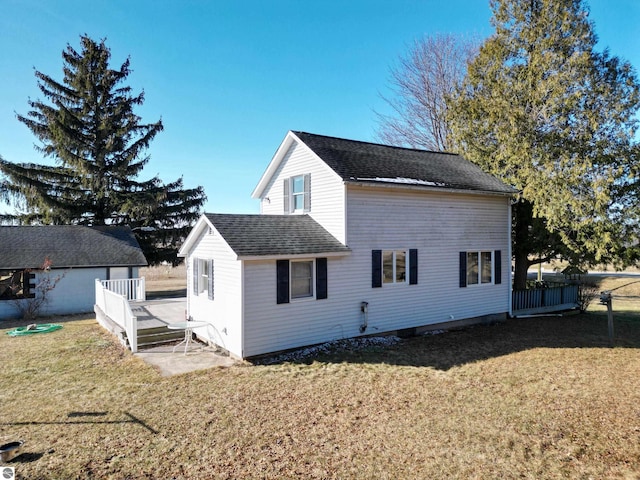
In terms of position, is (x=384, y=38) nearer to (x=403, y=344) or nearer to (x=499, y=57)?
(x=499, y=57)

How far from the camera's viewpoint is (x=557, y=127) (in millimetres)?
14836

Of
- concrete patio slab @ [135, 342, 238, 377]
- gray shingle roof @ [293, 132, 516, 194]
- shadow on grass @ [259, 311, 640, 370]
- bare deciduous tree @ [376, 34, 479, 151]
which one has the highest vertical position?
bare deciduous tree @ [376, 34, 479, 151]

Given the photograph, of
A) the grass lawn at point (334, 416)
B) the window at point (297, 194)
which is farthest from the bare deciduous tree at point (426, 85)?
the grass lawn at point (334, 416)

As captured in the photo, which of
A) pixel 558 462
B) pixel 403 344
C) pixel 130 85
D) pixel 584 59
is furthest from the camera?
pixel 130 85

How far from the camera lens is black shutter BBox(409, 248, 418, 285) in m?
12.0

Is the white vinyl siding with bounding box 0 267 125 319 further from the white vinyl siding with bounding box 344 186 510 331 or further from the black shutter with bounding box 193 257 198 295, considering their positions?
the white vinyl siding with bounding box 344 186 510 331

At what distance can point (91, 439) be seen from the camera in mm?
5512

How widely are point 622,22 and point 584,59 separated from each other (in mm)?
3958

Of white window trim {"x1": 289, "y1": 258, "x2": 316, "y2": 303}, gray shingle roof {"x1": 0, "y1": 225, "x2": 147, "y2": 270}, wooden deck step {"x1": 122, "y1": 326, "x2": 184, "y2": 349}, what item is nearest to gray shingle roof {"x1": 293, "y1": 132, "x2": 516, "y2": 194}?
white window trim {"x1": 289, "y1": 258, "x2": 316, "y2": 303}

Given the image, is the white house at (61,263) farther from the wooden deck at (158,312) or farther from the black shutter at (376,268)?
the black shutter at (376,268)

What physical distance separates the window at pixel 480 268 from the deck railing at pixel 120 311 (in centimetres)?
1081

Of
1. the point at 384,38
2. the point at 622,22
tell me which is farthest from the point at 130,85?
the point at 622,22

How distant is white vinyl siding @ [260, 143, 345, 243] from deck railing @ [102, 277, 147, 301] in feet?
24.9

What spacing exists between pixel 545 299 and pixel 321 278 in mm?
11937
